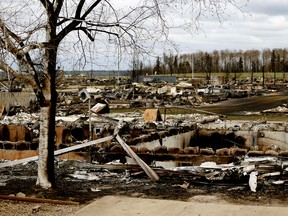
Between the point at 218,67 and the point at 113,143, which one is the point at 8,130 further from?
the point at 218,67

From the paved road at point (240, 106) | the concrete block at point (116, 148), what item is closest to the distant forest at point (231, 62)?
the paved road at point (240, 106)

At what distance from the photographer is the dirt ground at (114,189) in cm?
797

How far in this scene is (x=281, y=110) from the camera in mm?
31172

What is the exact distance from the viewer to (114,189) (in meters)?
9.23

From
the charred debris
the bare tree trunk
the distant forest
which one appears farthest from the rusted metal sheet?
the distant forest

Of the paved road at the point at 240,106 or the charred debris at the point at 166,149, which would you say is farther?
the paved road at the point at 240,106

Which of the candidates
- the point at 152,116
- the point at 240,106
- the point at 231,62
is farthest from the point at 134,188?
the point at 231,62

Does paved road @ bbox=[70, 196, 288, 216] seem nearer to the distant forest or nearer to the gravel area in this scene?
the gravel area

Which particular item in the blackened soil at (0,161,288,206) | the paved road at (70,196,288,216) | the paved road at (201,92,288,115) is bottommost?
the paved road at (201,92,288,115)

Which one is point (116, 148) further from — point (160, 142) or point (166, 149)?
point (160, 142)

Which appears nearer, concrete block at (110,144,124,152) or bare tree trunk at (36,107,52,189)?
bare tree trunk at (36,107,52,189)

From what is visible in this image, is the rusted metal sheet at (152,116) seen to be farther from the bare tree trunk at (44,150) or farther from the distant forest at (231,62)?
the distant forest at (231,62)

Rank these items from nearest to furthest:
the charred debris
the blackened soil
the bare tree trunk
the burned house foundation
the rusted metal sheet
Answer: the blackened soil < the bare tree trunk < the charred debris < the burned house foundation < the rusted metal sheet

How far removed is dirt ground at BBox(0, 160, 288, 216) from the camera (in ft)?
26.2
